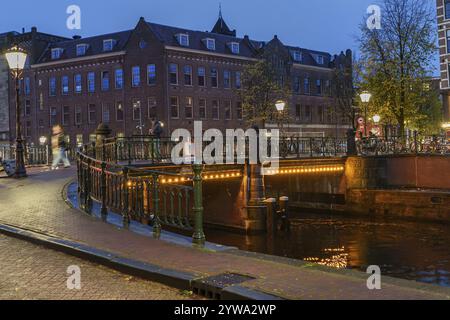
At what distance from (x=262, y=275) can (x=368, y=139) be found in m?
24.7

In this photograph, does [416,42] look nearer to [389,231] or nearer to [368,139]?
[368,139]

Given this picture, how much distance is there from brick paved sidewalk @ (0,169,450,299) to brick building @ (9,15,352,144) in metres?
33.4

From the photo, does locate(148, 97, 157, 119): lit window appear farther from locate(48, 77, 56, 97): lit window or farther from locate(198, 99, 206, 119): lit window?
locate(48, 77, 56, 97): lit window

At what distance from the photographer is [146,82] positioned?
4531cm

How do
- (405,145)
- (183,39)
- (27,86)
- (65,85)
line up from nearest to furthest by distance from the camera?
1. (405,145)
2. (183,39)
3. (65,85)
4. (27,86)

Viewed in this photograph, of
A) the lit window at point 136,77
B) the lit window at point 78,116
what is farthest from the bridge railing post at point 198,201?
the lit window at point 78,116

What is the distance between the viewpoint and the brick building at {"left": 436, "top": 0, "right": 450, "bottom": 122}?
41.6 metres

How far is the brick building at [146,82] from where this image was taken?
45.1m

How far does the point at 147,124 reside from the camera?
4503 centimetres

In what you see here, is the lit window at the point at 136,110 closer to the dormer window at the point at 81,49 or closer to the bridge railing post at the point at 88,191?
the dormer window at the point at 81,49

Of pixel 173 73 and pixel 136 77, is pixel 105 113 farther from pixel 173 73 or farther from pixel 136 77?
pixel 173 73

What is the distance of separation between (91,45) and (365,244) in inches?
1542

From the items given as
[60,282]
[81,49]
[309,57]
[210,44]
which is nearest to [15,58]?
[60,282]
